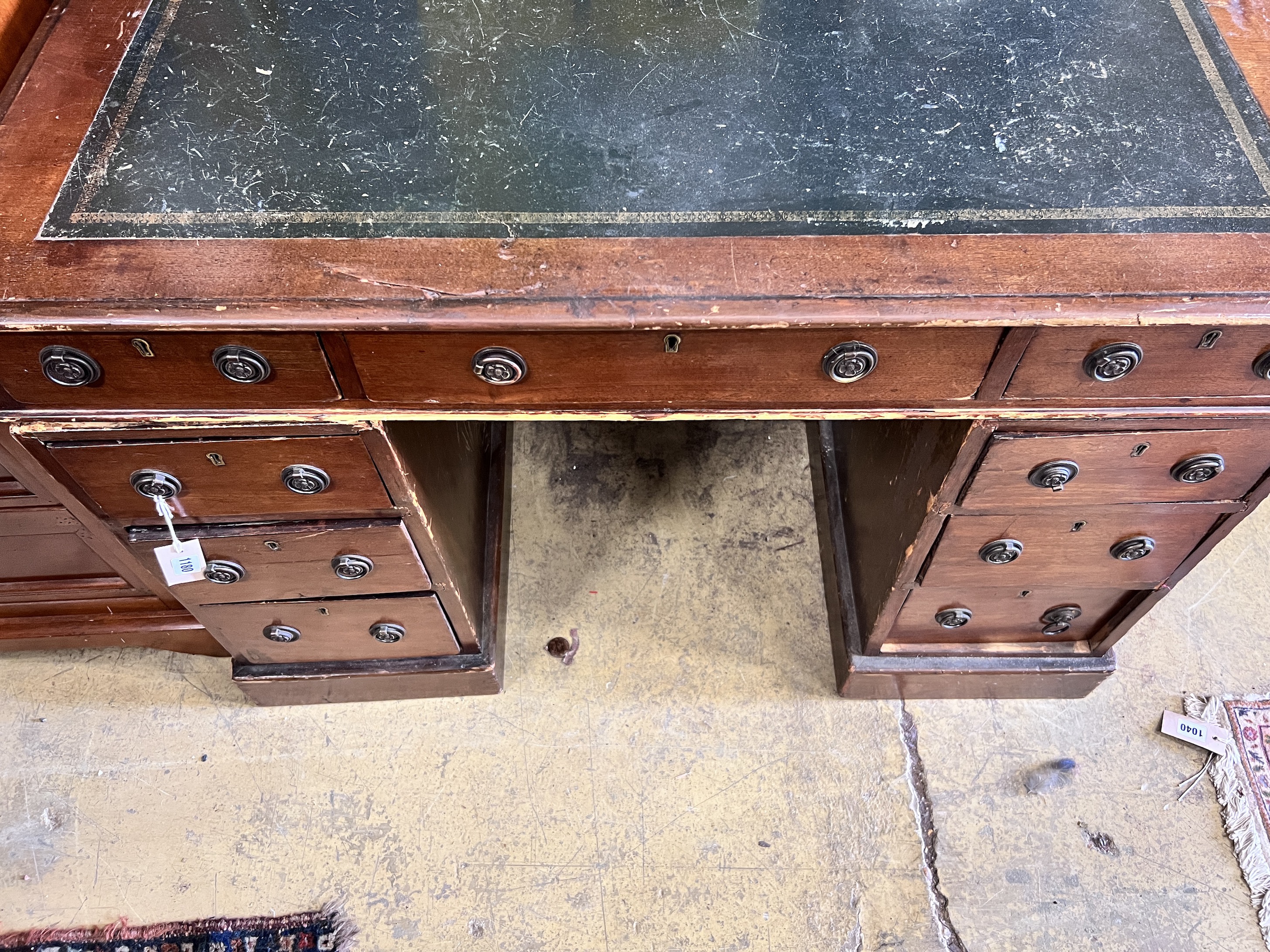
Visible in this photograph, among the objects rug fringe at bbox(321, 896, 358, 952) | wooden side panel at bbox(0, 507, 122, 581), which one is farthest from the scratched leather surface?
rug fringe at bbox(321, 896, 358, 952)

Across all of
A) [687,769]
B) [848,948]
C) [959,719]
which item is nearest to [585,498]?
[687,769]

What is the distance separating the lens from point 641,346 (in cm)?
110

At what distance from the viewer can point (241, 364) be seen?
1092mm

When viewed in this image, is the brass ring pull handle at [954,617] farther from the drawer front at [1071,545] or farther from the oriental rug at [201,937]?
the oriental rug at [201,937]

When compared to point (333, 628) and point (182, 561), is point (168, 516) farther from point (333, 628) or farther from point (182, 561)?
point (333, 628)

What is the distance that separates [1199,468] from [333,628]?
4.60 feet

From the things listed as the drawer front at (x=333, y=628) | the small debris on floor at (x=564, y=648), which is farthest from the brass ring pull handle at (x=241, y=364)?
the small debris on floor at (x=564, y=648)

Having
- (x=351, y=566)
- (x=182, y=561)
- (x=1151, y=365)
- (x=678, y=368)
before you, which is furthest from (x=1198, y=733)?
(x=182, y=561)

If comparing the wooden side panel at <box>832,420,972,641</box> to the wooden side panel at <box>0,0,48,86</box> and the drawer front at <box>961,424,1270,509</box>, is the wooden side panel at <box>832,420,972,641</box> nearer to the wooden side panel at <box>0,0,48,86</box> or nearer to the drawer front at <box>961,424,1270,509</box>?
the drawer front at <box>961,424,1270,509</box>

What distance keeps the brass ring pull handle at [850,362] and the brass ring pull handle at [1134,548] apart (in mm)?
626

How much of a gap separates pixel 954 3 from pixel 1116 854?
1.48 m

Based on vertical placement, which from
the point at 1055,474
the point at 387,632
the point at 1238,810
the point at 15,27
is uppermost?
the point at 15,27

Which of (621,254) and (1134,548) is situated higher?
(621,254)

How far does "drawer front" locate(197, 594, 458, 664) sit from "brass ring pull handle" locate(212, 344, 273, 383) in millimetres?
584
